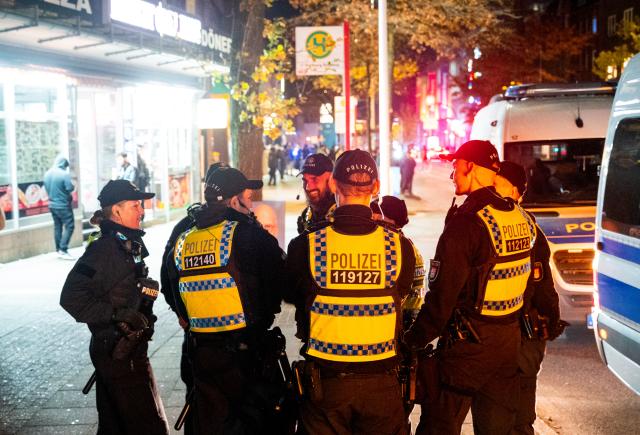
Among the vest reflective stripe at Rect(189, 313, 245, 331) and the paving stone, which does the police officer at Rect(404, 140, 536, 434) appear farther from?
the paving stone

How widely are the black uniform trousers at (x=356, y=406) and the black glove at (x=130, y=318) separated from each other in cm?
117

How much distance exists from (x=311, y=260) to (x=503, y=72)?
4621 cm

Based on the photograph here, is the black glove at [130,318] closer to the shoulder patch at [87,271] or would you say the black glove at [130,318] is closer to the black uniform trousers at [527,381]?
the shoulder patch at [87,271]

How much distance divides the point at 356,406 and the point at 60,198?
11437mm

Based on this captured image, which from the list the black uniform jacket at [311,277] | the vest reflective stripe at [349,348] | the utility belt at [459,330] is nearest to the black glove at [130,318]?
the black uniform jacket at [311,277]

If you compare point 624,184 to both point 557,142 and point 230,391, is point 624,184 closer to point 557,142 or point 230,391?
point 230,391

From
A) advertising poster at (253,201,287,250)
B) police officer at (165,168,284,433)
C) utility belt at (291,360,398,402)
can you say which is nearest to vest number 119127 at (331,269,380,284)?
utility belt at (291,360,398,402)

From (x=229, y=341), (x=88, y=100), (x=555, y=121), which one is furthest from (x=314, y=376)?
A: (x=88, y=100)

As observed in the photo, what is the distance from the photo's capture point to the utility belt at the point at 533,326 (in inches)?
187

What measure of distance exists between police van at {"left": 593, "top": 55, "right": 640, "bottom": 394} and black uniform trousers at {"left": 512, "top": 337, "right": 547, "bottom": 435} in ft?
3.34

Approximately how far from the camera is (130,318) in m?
4.38

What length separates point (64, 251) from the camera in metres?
14.3

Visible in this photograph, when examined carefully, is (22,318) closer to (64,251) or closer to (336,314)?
(64,251)

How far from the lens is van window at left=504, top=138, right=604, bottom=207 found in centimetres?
938
